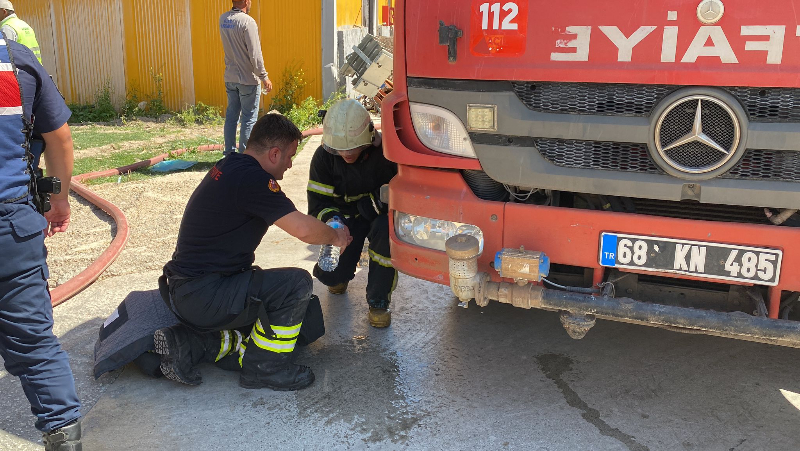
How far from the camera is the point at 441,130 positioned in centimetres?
291

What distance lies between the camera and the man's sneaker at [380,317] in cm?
396

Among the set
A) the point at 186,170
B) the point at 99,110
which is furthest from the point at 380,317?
the point at 99,110

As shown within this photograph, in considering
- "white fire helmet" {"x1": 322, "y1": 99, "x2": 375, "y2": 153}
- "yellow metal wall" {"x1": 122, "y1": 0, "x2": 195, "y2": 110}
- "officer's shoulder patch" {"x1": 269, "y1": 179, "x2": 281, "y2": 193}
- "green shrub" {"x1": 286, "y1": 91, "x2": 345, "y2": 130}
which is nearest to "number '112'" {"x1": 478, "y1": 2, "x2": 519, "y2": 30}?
"officer's shoulder patch" {"x1": 269, "y1": 179, "x2": 281, "y2": 193}

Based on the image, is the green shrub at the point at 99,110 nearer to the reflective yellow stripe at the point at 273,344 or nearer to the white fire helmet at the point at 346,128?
the white fire helmet at the point at 346,128

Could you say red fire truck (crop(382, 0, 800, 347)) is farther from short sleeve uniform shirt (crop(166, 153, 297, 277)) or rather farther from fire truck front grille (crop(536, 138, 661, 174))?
short sleeve uniform shirt (crop(166, 153, 297, 277))

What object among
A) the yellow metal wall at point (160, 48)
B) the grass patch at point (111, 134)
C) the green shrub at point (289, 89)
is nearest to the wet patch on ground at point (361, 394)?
the grass patch at point (111, 134)

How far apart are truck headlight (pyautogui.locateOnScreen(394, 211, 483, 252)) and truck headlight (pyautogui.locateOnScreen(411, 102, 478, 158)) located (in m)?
0.30

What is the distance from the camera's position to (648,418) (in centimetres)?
303

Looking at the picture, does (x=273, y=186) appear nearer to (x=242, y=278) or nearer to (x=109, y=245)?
(x=242, y=278)

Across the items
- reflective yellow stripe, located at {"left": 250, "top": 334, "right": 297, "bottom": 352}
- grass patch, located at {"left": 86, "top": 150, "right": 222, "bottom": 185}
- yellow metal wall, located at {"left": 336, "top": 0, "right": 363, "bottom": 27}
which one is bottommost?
reflective yellow stripe, located at {"left": 250, "top": 334, "right": 297, "bottom": 352}

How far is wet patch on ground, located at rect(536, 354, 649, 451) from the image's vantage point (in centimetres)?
287

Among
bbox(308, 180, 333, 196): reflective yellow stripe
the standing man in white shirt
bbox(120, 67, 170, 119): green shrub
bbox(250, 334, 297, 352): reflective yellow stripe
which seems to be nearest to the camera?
bbox(250, 334, 297, 352): reflective yellow stripe

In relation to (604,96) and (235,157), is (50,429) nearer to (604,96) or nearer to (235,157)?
(235,157)

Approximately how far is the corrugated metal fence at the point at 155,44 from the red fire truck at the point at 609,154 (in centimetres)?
909
